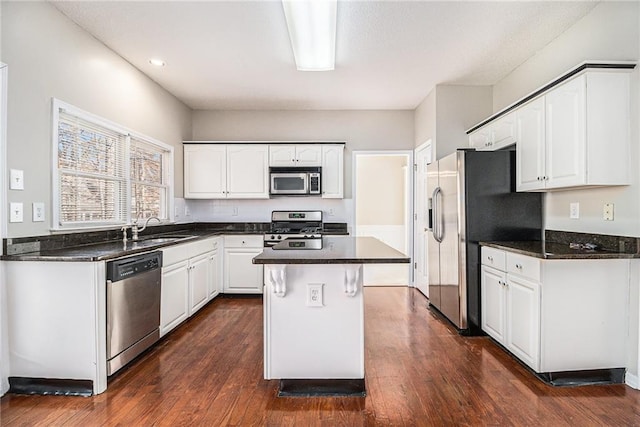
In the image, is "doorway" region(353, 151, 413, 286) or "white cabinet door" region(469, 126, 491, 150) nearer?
"white cabinet door" region(469, 126, 491, 150)

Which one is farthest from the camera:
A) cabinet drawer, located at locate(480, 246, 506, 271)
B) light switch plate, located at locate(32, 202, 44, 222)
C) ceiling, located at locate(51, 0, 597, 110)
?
cabinet drawer, located at locate(480, 246, 506, 271)

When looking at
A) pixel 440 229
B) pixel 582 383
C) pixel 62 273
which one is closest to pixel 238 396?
pixel 62 273

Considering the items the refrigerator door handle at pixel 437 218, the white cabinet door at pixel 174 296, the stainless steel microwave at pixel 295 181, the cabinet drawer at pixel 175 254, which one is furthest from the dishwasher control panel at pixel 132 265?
the refrigerator door handle at pixel 437 218

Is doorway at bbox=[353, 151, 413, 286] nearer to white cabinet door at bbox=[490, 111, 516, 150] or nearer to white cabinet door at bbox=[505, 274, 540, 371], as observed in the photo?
white cabinet door at bbox=[490, 111, 516, 150]

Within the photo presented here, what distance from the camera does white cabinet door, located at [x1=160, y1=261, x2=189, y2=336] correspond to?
3207mm

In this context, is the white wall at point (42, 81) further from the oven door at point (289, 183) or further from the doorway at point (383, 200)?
the doorway at point (383, 200)

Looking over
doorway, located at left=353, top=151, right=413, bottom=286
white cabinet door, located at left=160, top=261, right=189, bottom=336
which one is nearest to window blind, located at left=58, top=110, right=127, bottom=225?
white cabinet door, located at left=160, top=261, right=189, bottom=336

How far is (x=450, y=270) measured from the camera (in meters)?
3.54

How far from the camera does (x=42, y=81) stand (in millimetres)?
2494

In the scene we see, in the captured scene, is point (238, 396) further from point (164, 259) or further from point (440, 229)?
point (440, 229)

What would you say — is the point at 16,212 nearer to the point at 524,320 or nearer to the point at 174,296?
the point at 174,296

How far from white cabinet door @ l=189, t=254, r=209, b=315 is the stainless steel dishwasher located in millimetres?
738

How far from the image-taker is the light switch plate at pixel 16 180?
7.44 ft

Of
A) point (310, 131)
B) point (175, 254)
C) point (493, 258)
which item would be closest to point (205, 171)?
point (310, 131)
